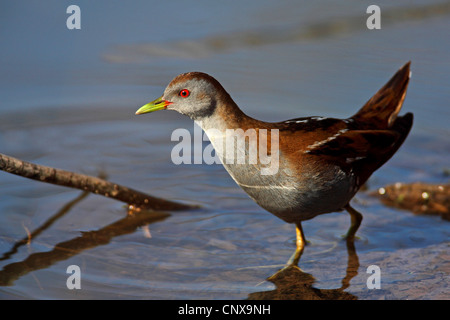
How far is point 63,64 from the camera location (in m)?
7.54

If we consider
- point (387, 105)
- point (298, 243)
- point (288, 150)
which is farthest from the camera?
point (387, 105)

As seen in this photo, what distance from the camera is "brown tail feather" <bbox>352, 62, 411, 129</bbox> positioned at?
507 centimetres

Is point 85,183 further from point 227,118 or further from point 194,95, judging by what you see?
point 227,118

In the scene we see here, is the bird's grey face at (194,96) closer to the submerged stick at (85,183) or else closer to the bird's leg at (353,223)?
the submerged stick at (85,183)

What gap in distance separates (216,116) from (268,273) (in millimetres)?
1115

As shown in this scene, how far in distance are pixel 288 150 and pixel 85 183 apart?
168 cm

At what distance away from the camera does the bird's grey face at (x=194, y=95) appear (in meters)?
4.47

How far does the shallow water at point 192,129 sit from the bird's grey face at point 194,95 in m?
1.04

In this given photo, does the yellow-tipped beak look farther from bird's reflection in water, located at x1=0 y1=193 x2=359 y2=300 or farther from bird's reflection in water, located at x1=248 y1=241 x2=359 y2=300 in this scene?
bird's reflection in water, located at x1=248 y1=241 x2=359 y2=300

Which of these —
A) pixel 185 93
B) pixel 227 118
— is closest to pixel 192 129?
pixel 185 93

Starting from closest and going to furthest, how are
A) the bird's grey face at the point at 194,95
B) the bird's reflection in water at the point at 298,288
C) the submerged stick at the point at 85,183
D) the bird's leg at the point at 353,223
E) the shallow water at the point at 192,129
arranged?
the bird's reflection in water at the point at 298,288 < the bird's grey face at the point at 194,95 < the shallow water at the point at 192,129 < the submerged stick at the point at 85,183 < the bird's leg at the point at 353,223

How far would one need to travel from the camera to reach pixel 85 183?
5.21 m

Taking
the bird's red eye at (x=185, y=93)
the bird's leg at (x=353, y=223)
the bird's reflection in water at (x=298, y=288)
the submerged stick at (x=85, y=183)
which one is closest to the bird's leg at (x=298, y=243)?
the bird's reflection in water at (x=298, y=288)

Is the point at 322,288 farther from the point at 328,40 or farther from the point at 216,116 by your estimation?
the point at 328,40
